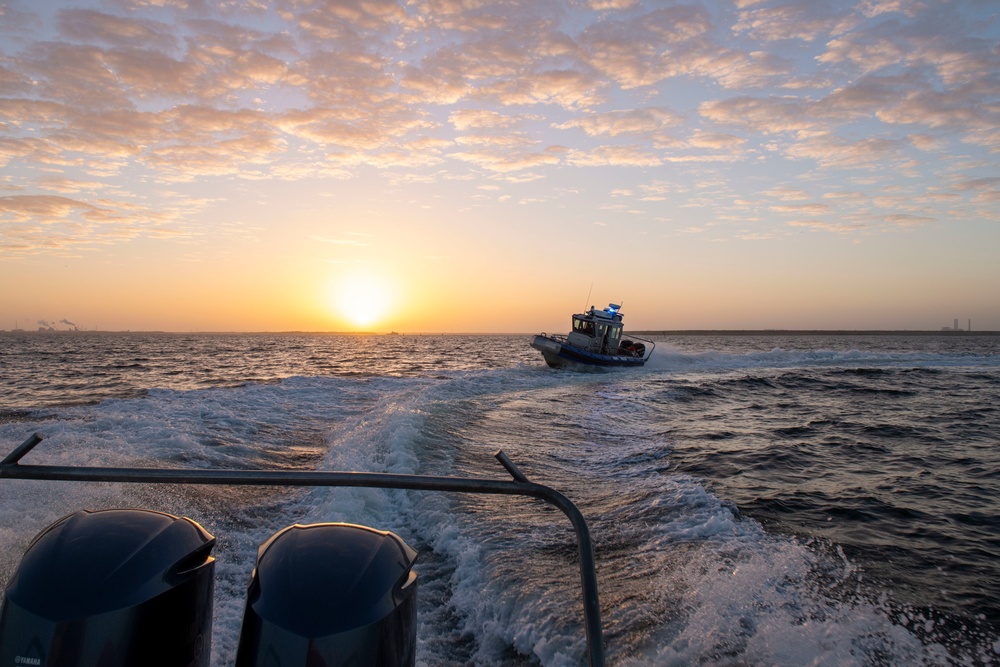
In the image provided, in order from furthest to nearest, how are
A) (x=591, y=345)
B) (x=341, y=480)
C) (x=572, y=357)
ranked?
(x=591, y=345) → (x=572, y=357) → (x=341, y=480)

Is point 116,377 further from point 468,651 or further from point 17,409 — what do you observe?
point 468,651

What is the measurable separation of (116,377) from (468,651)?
25.5 meters

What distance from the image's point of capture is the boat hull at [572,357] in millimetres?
30469

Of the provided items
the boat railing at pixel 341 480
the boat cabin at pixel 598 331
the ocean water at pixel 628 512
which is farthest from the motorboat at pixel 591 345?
the boat railing at pixel 341 480

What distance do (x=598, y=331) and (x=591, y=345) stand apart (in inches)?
34.6

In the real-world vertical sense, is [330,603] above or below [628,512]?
above

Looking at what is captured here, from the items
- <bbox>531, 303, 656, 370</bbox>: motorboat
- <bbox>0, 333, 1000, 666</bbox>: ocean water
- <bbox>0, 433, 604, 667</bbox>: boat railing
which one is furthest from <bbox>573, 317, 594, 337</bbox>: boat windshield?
<bbox>0, 433, 604, 667</bbox>: boat railing

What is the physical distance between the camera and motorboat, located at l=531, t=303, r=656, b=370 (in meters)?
30.6

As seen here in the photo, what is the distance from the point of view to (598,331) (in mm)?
32312

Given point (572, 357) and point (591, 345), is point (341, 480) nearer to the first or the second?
point (572, 357)

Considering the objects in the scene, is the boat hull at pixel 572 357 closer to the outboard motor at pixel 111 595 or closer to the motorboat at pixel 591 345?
the motorboat at pixel 591 345

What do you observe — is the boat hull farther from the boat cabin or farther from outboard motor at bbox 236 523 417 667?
outboard motor at bbox 236 523 417 667

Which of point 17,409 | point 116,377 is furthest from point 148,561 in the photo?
point 116,377

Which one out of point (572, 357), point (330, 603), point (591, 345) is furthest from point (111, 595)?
point (591, 345)
